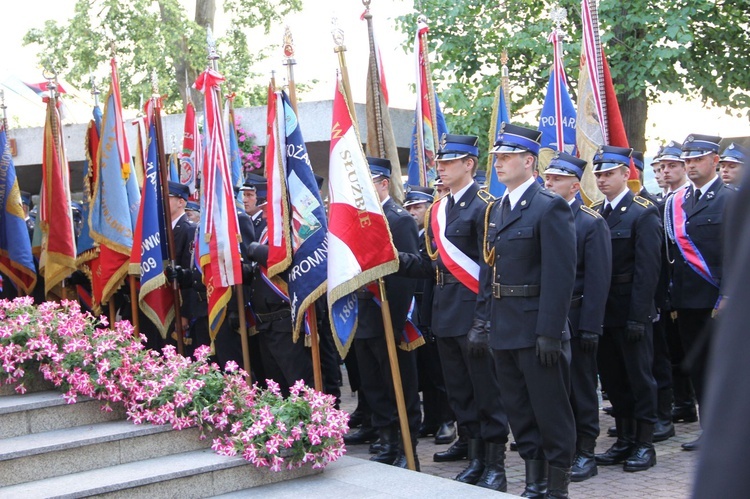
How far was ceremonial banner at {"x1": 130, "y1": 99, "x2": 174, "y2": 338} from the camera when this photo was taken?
8.01 meters

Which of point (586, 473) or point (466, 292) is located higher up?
point (466, 292)

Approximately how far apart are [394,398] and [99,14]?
48.2 ft

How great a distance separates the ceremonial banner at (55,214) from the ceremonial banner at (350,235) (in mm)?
3962

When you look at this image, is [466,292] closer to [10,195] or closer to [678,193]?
[678,193]

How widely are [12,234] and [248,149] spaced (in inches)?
258

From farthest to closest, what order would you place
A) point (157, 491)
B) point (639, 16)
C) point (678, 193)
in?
point (639, 16) < point (678, 193) < point (157, 491)

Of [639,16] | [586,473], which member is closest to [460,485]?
[586,473]

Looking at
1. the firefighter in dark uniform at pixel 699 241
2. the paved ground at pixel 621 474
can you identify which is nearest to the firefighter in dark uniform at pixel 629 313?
the paved ground at pixel 621 474

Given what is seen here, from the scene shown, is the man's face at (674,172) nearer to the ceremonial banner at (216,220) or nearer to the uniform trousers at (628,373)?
the uniform trousers at (628,373)

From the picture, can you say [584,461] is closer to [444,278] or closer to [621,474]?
[621,474]

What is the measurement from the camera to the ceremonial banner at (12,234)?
935 centimetres

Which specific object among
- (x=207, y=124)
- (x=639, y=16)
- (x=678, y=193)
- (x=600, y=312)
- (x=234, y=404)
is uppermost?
(x=639, y=16)

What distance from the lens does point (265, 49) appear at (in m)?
21.1

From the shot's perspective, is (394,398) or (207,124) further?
(207,124)
